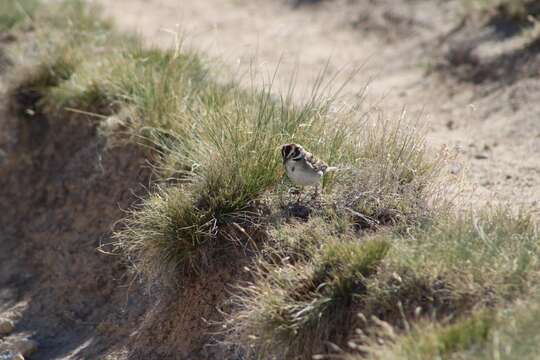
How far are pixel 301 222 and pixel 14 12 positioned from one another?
7446 mm

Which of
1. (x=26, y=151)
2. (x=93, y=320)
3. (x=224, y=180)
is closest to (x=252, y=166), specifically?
(x=224, y=180)

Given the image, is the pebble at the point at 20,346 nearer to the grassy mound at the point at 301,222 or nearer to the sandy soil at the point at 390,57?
the grassy mound at the point at 301,222

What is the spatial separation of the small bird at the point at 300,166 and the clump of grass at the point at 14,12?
7171 millimetres

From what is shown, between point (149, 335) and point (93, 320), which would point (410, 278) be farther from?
point (93, 320)

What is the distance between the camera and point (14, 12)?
Answer: 11.7m

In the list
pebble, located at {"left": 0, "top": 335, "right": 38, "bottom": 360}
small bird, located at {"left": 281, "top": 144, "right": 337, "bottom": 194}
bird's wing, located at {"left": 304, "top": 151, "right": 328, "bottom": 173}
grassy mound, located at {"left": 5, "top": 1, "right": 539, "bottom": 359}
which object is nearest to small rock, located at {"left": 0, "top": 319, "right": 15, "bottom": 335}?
pebble, located at {"left": 0, "top": 335, "right": 38, "bottom": 360}

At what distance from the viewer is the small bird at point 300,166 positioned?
555 centimetres

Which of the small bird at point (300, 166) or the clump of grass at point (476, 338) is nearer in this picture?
the clump of grass at point (476, 338)

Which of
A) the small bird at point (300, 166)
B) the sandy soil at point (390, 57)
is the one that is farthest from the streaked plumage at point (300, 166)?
the sandy soil at point (390, 57)

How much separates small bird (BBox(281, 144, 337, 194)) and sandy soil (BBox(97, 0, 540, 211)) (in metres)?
1.30

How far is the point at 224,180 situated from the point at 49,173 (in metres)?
3.56

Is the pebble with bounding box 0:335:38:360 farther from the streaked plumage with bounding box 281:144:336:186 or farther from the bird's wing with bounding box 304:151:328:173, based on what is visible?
the bird's wing with bounding box 304:151:328:173

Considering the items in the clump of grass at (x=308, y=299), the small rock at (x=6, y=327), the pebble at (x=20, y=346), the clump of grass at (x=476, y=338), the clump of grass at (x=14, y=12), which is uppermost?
the clump of grass at (x=476, y=338)

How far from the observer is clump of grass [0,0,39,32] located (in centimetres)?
1161
